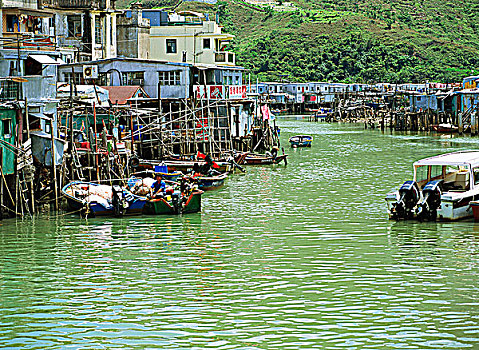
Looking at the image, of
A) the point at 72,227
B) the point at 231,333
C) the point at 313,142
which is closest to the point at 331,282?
the point at 231,333

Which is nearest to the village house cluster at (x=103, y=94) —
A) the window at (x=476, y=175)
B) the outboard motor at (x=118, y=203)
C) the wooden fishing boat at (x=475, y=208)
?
the outboard motor at (x=118, y=203)

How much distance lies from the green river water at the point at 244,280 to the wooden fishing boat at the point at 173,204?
53cm

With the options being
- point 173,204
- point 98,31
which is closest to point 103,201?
point 173,204

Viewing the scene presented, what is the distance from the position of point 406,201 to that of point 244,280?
32.7ft

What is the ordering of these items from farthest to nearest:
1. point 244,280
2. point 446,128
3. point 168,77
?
point 446,128
point 168,77
point 244,280

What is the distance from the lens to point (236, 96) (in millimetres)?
59344

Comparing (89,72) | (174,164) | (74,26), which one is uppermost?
(74,26)

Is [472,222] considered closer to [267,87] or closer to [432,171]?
[432,171]

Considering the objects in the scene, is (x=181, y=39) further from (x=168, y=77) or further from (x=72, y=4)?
(x=168, y=77)

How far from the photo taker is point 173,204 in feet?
107

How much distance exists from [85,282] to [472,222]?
1513 cm

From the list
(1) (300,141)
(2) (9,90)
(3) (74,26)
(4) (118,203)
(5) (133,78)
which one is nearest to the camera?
(4) (118,203)

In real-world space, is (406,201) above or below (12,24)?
below

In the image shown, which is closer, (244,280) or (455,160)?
(244,280)
